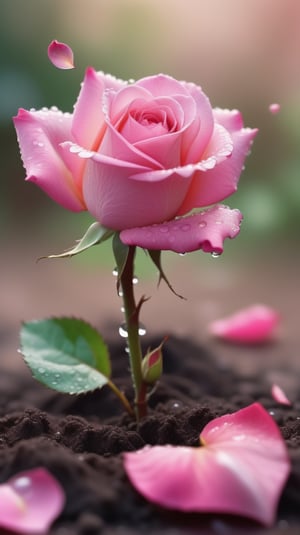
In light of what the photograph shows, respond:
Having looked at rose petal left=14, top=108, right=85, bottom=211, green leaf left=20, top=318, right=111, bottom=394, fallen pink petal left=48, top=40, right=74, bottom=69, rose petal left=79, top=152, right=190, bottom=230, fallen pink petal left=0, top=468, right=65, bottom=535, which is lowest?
fallen pink petal left=0, top=468, right=65, bottom=535

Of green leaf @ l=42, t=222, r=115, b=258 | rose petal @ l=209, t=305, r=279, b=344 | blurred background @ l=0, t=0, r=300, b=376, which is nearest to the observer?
green leaf @ l=42, t=222, r=115, b=258

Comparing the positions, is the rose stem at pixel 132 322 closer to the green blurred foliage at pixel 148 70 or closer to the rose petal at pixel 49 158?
the rose petal at pixel 49 158

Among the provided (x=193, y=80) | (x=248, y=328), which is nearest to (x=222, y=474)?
(x=248, y=328)

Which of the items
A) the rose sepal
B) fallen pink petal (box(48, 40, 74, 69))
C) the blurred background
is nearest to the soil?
the rose sepal

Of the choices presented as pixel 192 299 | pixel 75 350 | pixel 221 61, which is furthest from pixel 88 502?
→ pixel 221 61

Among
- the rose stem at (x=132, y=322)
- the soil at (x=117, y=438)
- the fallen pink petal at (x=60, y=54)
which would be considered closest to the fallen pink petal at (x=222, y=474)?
the soil at (x=117, y=438)

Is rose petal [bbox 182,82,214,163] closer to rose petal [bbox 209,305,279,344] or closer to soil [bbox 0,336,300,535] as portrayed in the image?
soil [bbox 0,336,300,535]

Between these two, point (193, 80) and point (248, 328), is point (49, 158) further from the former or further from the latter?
point (193, 80)
